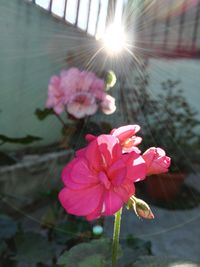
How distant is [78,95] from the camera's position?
3.22 feet

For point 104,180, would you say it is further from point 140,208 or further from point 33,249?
point 33,249

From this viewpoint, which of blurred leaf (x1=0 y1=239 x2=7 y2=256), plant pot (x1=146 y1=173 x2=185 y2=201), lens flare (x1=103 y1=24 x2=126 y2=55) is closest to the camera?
blurred leaf (x1=0 y1=239 x2=7 y2=256)

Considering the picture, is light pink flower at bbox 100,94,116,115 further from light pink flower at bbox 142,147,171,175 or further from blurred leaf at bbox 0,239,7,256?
light pink flower at bbox 142,147,171,175

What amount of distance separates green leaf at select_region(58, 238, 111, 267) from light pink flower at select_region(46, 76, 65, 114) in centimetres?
43

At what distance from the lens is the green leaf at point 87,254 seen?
55cm

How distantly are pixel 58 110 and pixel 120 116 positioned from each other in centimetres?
128

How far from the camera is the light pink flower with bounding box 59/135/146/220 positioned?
46 centimetres

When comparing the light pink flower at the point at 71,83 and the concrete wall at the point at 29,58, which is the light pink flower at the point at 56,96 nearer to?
the light pink flower at the point at 71,83

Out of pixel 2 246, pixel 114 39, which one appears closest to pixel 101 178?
pixel 2 246

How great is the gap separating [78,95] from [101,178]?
54cm

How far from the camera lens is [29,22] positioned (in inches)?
77.4

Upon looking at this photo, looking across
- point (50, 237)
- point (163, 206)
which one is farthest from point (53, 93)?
point (163, 206)

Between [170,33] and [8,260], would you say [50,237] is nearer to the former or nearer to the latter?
[8,260]

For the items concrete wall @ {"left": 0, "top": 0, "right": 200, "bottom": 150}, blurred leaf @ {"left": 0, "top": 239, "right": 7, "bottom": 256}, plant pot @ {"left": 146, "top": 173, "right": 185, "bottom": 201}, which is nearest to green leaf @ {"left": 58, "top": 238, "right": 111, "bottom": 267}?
blurred leaf @ {"left": 0, "top": 239, "right": 7, "bottom": 256}
